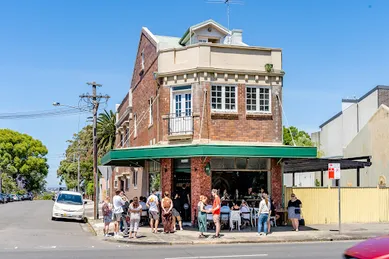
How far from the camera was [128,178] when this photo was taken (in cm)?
3644

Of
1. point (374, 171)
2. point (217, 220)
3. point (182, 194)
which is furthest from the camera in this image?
point (374, 171)

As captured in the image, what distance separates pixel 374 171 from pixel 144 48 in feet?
58.0

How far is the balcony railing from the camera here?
918 inches

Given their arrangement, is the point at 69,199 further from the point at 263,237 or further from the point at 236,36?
the point at 263,237

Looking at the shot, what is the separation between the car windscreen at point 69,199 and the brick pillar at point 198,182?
33.5 feet

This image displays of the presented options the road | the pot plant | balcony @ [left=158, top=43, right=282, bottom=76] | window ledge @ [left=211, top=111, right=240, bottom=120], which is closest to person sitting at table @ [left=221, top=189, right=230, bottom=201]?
window ledge @ [left=211, top=111, right=240, bottom=120]

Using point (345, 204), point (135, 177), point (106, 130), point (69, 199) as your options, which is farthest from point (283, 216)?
point (106, 130)

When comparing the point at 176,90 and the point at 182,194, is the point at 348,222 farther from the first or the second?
the point at 176,90

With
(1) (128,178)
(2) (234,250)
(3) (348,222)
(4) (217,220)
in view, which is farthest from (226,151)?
(1) (128,178)

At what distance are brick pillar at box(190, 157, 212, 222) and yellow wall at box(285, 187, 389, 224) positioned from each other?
3947 mm

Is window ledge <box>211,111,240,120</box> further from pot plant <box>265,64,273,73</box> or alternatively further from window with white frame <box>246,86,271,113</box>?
pot plant <box>265,64,273,73</box>

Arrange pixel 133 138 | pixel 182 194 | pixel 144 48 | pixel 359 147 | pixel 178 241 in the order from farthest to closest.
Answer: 1. pixel 359 147
2. pixel 133 138
3. pixel 144 48
4. pixel 182 194
5. pixel 178 241

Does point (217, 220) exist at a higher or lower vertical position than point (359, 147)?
lower

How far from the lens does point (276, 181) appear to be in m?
23.7
